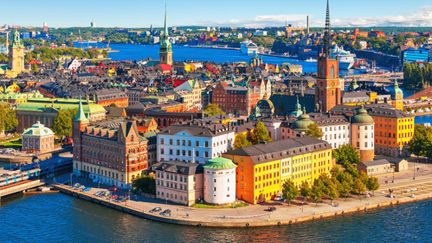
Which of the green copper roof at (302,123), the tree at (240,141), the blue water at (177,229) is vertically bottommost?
the blue water at (177,229)

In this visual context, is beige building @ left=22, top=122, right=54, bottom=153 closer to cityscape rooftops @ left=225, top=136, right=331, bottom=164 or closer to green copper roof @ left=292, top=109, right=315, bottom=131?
green copper roof @ left=292, top=109, right=315, bottom=131

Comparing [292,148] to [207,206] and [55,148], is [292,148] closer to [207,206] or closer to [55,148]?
[207,206]

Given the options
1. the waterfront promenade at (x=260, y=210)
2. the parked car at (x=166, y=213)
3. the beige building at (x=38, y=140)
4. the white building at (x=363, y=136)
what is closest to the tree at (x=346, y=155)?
the white building at (x=363, y=136)

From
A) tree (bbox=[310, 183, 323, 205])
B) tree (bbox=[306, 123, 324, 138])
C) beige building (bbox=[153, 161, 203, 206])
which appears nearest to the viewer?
beige building (bbox=[153, 161, 203, 206])

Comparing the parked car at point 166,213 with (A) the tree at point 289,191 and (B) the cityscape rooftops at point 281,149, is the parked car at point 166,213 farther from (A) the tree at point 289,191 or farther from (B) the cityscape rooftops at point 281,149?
(A) the tree at point 289,191

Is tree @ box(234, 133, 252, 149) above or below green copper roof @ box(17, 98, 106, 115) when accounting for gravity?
below

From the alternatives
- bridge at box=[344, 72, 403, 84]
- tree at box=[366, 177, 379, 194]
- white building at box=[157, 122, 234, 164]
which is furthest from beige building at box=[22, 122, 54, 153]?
bridge at box=[344, 72, 403, 84]

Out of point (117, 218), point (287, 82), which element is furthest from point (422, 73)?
point (117, 218)
